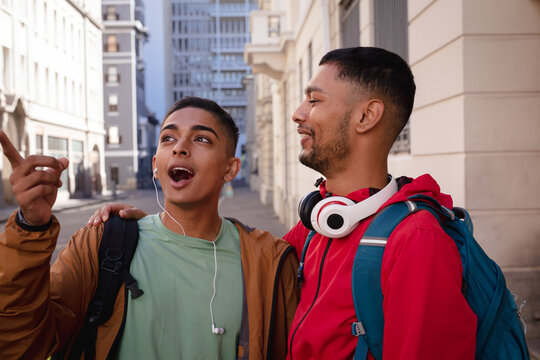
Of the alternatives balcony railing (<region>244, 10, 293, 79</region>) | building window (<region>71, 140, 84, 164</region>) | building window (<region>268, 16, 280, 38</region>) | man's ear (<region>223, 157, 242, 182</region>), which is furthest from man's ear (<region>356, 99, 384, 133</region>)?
building window (<region>71, 140, 84, 164</region>)

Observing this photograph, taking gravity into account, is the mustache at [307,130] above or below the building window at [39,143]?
below

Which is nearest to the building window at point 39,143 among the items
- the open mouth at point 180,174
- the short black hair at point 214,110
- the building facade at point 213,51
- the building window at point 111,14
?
the building window at point 111,14

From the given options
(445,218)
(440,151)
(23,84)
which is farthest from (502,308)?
(23,84)

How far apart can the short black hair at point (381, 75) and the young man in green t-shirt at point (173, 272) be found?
838 millimetres

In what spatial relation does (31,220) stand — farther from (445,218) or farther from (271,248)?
(445,218)

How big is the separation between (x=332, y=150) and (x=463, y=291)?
0.76m

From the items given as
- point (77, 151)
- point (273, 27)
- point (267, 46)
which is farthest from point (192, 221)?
point (77, 151)

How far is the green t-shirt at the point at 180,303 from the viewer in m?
2.14

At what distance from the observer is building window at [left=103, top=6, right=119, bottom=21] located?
5409 centimetres

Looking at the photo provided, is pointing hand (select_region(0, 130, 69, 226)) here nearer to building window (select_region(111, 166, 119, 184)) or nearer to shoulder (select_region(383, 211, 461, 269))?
shoulder (select_region(383, 211, 461, 269))

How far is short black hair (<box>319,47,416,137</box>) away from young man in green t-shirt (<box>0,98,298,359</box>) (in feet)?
2.75

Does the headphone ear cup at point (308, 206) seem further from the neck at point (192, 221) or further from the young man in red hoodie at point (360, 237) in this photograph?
the neck at point (192, 221)

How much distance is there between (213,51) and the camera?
106m

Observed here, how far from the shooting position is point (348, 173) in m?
2.03
